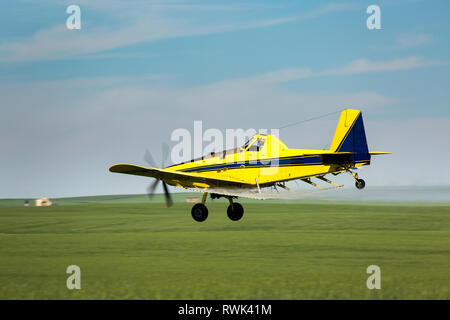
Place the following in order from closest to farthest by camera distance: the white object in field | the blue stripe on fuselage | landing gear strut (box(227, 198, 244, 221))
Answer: the blue stripe on fuselage → landing gear strut (box(227, 198, 244, 221)) → the white object in field

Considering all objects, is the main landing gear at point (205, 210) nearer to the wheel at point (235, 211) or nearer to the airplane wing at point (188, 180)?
the wheel at point (235, 211)

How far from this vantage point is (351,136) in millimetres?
25312

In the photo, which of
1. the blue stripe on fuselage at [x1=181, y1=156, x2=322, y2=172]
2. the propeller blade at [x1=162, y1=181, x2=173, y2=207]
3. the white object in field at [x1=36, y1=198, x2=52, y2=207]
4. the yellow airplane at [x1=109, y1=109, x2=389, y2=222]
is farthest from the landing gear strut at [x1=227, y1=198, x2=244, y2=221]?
the white object in field at [x1=36, y1=198, x2=52, y2=207]

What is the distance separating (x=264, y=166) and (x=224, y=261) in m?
9.39

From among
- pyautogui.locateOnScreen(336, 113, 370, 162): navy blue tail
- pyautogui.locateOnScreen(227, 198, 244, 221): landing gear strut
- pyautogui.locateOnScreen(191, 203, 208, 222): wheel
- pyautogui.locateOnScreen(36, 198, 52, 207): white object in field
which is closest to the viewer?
pyautogui.locateOnScreen(336, 113, 370, 162): navy blue tail

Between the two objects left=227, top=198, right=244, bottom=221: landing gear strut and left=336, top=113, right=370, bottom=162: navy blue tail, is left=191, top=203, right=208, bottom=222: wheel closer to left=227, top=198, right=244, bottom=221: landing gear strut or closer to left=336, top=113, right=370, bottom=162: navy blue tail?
left=227, top=198, right=244, bottom=221: landing gear strut

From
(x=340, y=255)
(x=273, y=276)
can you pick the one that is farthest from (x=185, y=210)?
(x=273, y=276)

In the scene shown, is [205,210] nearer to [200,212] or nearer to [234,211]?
[200,212]

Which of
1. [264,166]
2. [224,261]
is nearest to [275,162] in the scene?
[264,166]

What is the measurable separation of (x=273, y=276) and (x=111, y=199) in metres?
91.0

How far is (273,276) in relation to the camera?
28109 mm

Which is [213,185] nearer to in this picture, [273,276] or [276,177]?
[276,177]

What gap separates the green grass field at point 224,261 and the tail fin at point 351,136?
6.48 meters

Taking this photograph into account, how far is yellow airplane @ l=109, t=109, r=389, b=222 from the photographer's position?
82.2 ft
